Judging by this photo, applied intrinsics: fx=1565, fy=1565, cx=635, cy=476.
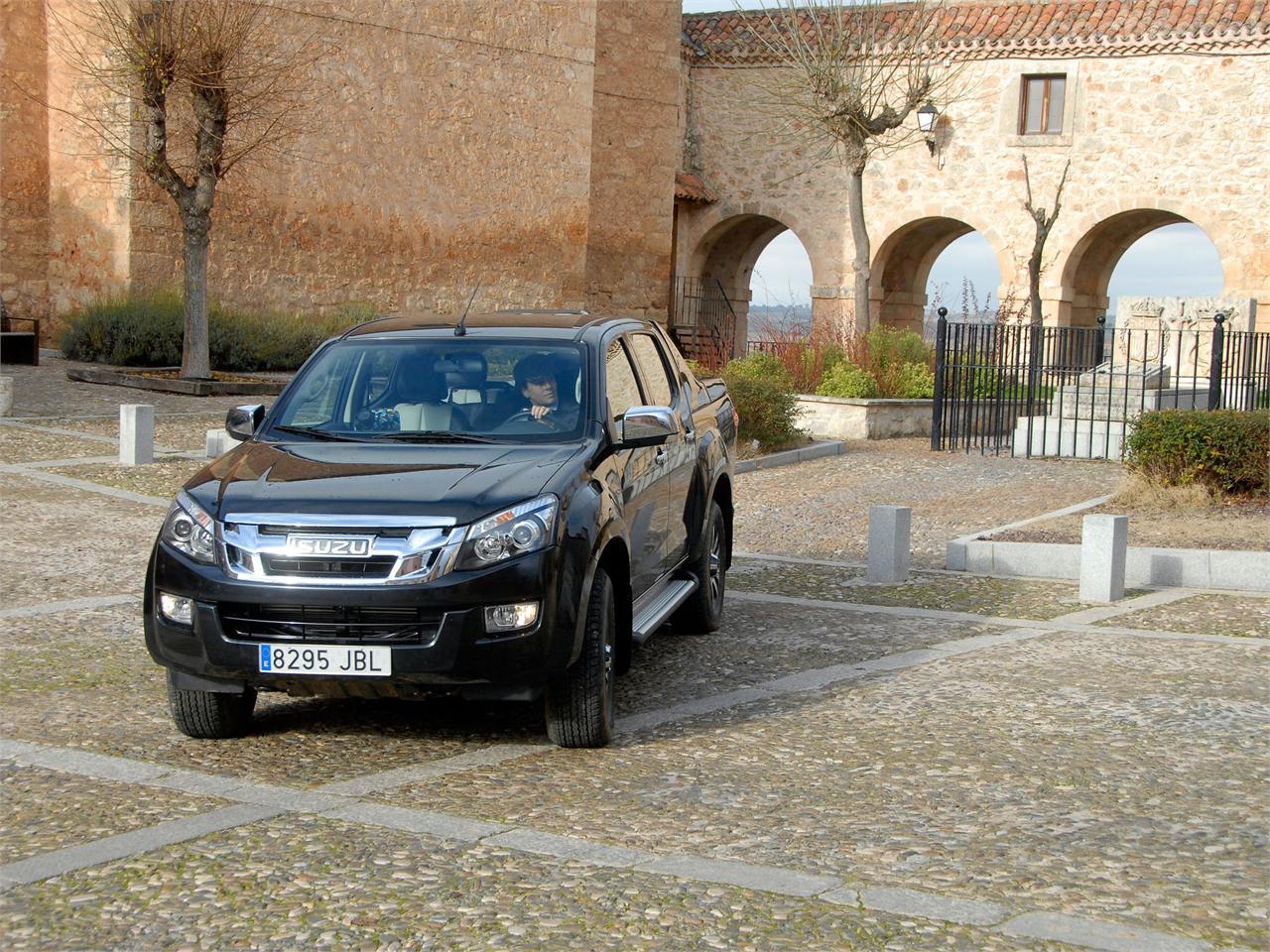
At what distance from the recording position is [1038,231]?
30.7 meters

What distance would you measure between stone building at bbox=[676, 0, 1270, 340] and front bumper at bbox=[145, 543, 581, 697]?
26.1 metres

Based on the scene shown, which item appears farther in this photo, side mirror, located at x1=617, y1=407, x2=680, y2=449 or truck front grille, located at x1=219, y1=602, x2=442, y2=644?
side mirror, located at x1=617, y1=407, x2=680, y2=449

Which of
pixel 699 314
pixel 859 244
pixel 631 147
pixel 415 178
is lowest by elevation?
pixel 699 314

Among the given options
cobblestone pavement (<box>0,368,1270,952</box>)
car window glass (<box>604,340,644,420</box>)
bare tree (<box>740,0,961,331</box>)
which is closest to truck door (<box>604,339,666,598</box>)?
car window glass (<box>604,340,644,420</box>)

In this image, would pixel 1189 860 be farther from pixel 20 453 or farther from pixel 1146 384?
pixel 1146 384

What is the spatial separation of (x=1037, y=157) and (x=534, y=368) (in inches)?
1053

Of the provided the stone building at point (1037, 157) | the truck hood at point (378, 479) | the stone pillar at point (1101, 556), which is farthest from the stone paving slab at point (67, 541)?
the stone building at point (1037, 157)

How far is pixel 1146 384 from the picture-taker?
18453mm

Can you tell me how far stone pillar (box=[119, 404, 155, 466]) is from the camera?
1430 centimetres

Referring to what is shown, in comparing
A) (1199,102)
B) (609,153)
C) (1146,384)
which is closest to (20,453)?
(1146,384)

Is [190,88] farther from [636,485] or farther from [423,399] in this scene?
[636,485]

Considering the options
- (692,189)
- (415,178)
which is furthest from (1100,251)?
(415,178)

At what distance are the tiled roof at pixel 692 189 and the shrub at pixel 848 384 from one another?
15.2 meters

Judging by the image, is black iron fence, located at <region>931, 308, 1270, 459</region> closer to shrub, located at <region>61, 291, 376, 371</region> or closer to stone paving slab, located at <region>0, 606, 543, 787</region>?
shrub, located at <region>61, 291, 376, 371</region>
